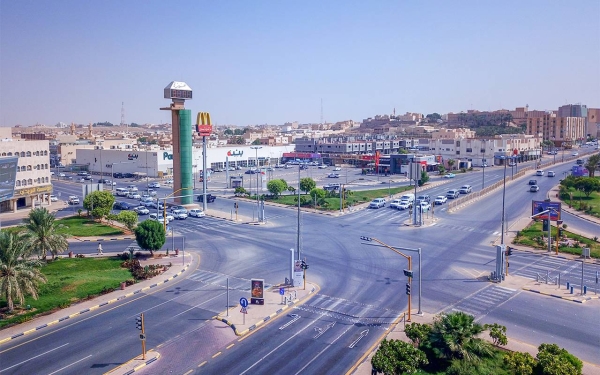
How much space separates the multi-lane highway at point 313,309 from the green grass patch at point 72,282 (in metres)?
2.46

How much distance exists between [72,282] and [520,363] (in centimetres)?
2546

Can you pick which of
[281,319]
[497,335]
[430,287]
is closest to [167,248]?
[281,319]

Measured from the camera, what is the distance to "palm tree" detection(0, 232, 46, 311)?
25.8 m

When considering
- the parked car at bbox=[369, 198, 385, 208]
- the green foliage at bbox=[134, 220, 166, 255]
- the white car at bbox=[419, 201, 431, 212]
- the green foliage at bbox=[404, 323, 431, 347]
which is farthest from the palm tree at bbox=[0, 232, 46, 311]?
the white car at bbox=[419, 201, 431, 212]

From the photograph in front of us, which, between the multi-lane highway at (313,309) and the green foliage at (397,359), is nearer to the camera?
the green foliage at (397,359)

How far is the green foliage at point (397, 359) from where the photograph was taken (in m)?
18.4

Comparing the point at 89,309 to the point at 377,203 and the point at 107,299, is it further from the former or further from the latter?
the point at 377,203

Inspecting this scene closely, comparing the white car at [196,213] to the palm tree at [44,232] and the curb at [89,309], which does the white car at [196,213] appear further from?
the curb at [89,309]

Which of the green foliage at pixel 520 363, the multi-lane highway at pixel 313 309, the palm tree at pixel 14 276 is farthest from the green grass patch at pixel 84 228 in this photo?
the green foliage at pixel 520 363

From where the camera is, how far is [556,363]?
1803 cm

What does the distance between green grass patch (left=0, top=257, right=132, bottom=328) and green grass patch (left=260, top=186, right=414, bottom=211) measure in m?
29.5

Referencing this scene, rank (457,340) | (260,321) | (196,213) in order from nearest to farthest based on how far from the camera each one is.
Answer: (457,340) < (260,321) < (196,213)

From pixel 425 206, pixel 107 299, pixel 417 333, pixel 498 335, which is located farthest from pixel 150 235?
pixel 425 206

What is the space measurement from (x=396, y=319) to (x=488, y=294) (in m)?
7.36
